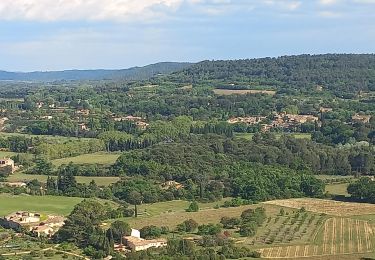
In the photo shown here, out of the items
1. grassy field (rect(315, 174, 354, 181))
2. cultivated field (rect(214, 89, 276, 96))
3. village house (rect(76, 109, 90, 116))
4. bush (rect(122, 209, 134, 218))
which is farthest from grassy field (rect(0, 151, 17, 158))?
cultivated field (rect(214, 89, 276, 96))

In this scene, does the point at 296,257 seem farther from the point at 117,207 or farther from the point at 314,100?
the point at 314,100

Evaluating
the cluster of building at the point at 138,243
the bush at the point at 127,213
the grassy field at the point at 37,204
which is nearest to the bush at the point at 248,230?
the cluster of building at the point at 138,243

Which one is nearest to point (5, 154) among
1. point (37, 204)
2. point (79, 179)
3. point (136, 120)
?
point (79, 179)

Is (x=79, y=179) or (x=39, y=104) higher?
(x=39, y=104)

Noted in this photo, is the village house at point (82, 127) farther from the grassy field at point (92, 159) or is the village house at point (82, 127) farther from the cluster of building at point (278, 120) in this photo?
the cluster of building at point (278, 120)

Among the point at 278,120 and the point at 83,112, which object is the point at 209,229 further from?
the point at 83,112

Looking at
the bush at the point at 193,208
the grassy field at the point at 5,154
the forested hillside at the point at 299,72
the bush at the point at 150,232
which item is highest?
the forested hillside at the point at 299,72

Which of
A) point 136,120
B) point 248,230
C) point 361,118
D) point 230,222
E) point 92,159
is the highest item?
point 361,118

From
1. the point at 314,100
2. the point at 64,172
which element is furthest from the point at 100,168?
the point at 314,100
